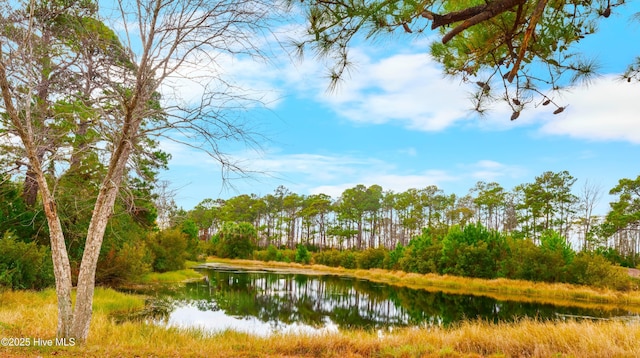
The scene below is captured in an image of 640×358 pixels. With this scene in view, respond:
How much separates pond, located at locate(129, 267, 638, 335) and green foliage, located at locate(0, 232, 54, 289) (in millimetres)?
3720

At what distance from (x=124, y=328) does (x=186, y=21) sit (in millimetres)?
6063

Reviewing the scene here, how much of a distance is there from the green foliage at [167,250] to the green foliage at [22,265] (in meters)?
13.4

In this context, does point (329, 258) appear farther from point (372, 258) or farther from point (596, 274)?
point (596, 274)

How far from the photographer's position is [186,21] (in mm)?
5852

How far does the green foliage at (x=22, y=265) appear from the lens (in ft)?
38.0

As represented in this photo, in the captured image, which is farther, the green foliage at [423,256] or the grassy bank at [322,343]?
the green foliage at [423,256]

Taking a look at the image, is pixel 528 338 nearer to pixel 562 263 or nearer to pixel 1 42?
pixel 1 42

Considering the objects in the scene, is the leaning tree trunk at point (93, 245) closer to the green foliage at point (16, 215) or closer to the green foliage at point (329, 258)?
the green foliage at point (16, 215)

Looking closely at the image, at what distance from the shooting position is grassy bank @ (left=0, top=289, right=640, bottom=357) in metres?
5.95

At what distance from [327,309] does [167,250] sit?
16.1 m

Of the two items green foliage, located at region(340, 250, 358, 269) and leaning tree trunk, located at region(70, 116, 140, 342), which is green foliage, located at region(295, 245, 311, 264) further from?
leaning tree trunk, located at region(70, 116, 140, 342)

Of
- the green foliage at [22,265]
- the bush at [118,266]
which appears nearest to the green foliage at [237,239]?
the bush at [118,266]

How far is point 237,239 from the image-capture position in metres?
50.5

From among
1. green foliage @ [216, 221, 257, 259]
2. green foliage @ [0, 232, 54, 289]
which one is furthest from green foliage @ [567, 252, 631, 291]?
green foliage @ [216, 221, 257, 259]
